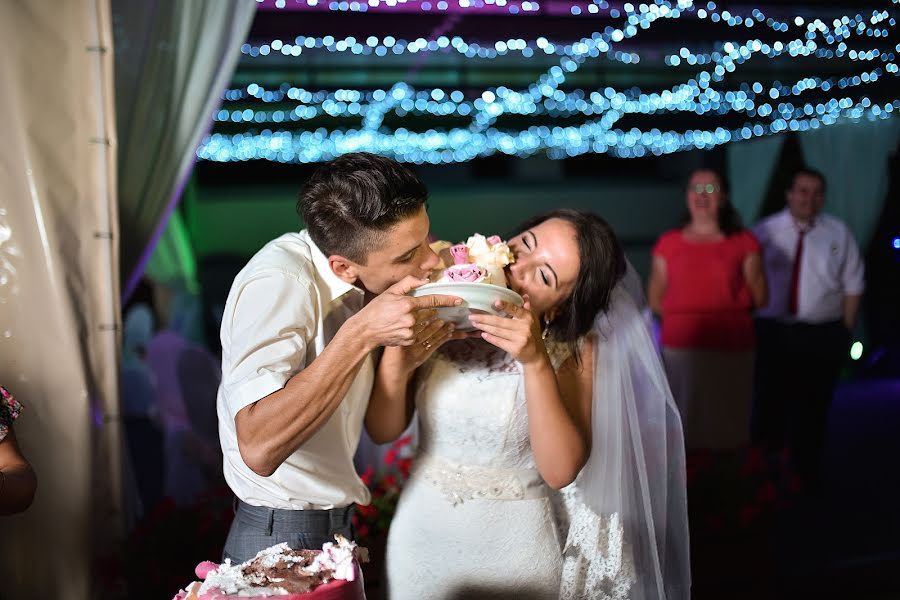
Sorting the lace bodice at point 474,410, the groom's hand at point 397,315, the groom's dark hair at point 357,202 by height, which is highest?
the groom's dark hair at point 357,202

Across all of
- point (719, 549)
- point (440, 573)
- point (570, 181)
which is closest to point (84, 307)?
point (440, 573)

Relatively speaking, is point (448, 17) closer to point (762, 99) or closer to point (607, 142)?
point (762, 99)

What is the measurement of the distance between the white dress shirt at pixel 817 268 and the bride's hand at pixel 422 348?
11.2 feet

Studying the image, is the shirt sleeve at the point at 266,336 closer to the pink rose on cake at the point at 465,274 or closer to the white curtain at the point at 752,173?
the pink rose on cake at the point at 465,274

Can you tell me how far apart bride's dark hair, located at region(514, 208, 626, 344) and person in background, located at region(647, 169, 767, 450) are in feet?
8.01

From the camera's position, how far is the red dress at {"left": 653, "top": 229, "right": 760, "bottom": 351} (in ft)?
14.8

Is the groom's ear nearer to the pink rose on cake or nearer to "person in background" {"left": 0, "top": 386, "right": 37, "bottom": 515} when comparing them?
the pink rose on cake

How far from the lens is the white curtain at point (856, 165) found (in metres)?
5.87

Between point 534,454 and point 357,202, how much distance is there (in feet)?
2.42

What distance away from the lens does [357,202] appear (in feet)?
6.16

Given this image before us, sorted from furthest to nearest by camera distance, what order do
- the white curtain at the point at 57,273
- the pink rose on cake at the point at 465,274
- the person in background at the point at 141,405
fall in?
the person in background at the point at 141,405 → the white curtain at the point at 57,273 → the pink rose on cake at the point at 465,274

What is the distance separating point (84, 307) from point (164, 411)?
6.82 feet

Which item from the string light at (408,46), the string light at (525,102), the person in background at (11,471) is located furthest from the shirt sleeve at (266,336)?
the string light at (525,102)

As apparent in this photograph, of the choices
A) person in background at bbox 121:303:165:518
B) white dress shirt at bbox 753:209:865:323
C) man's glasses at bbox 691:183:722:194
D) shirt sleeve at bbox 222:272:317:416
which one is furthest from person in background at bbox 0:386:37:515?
white dress shirt at bbox 753:209:865:323
